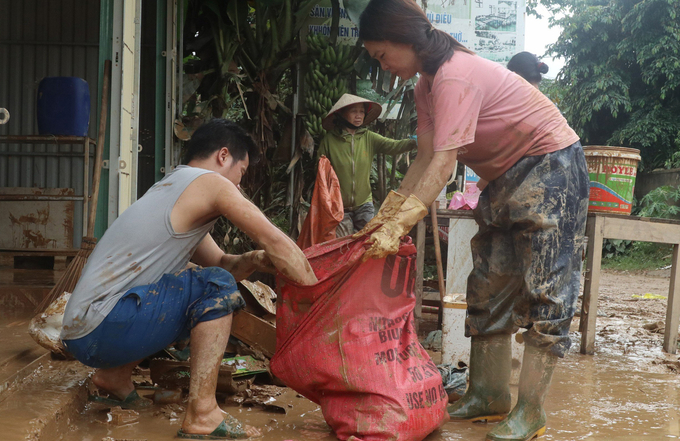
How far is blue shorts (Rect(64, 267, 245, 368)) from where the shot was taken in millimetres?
1937

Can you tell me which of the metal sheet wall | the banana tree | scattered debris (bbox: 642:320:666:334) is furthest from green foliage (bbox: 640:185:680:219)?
the metal sheet wall

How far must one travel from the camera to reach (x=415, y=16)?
6.70ft

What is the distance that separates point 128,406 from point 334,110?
3280mm

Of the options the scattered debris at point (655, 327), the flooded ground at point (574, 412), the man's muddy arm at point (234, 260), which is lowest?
the scattered debris at point (655, 327)

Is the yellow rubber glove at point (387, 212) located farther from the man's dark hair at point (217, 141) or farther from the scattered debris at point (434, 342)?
the scattered debris at point (434, 342)

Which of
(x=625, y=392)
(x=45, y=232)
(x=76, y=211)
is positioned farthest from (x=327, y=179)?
(x=76, y=211)

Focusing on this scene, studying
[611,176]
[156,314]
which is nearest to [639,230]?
[611,176]

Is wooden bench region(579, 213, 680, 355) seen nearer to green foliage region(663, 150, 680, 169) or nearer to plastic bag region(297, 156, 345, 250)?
plastic bag region(297, 156, 345, 250)

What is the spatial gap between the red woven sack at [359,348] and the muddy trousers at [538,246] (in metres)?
0.42

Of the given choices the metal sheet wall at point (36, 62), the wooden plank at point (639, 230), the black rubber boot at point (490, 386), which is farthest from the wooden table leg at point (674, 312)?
the metal sheet wall at point (36, 62)

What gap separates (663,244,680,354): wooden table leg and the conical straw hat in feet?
8.77

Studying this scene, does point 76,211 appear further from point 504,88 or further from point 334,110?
point 504,88

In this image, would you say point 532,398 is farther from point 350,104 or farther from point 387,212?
point 350,104

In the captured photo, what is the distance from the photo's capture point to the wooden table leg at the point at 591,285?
12.7ft
